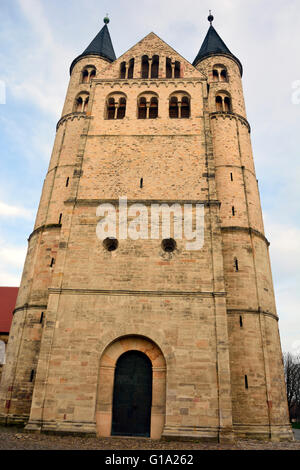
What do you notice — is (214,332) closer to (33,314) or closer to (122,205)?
(122,205)

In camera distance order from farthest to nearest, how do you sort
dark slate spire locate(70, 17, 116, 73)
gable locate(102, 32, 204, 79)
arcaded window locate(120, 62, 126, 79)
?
1. dark slate spire locate(70, 17, 116, 73)
2. arcaded window locate(120, 62, 126, 79)
3. gable locate(102, 32, 204, 79)

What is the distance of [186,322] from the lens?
13.5 m

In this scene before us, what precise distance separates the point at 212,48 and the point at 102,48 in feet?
28.6

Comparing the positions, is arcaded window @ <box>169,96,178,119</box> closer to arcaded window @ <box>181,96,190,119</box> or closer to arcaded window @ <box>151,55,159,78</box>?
arcaded window @ <box>181,96,190,119</box>

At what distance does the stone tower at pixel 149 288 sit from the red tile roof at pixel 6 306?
9.47 metres

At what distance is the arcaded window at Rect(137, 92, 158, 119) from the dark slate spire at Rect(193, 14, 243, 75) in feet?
27.9

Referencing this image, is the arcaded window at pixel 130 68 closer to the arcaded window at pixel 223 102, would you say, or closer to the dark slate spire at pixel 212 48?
the arcaded window at pixel 223 102

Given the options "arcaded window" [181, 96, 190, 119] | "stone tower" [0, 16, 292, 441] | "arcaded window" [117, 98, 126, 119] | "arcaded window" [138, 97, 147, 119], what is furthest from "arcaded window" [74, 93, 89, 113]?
"arcaded window" [181, 96, 190, 119]

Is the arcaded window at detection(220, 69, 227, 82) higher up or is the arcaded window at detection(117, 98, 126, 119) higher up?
the arcaded window at detection(220, 69, 227, 82)

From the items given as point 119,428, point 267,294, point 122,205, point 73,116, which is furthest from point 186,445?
point 73,116

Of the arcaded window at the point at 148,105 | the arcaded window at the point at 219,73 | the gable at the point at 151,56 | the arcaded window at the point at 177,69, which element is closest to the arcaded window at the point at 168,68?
the gable at the point at 151,56

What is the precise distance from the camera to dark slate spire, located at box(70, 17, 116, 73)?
87.5 feet
